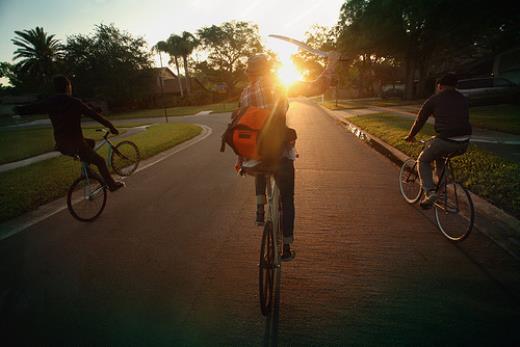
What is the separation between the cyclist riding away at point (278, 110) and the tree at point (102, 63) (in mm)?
48823

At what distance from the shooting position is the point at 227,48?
71875mm

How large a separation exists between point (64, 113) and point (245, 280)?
388 cm

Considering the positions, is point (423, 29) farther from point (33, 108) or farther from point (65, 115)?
point (33, 108)

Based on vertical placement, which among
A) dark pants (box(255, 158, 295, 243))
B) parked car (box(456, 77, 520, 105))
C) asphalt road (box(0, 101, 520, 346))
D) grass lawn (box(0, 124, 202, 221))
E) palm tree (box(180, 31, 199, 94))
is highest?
palm tree (box(180, 31, 199, 94))

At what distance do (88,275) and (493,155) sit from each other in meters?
8.26

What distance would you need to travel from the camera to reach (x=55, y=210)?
5164 mm

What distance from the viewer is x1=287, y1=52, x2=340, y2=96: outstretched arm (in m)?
2.56

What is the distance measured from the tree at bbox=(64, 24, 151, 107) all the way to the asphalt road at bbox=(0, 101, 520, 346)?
1833 inches

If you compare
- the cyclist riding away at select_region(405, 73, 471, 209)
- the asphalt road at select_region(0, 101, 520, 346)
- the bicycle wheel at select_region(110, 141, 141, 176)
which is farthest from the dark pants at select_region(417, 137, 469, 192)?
the bicycle wheel at select_region(110, 141, 141, 176)

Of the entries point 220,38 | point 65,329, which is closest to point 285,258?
point 65,329

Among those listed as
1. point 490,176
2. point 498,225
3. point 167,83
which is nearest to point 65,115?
point 498,225

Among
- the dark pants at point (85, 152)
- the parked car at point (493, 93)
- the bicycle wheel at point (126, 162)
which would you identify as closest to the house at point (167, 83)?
the parked car at point (493, 93)

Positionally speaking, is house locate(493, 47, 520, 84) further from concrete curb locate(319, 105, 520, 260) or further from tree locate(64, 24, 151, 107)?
tree locate(64, 24, 151, 107)

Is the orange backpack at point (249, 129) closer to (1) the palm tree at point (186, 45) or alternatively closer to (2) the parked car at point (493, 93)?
(2) the parked car at point (493, 93)
